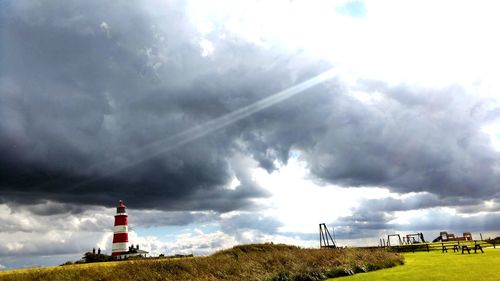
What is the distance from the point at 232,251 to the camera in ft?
129

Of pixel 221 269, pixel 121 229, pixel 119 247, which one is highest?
pixel 121 229

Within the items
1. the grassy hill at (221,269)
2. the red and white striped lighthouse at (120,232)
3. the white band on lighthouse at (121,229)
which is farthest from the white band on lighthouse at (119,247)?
the grassy hill at (221,269)

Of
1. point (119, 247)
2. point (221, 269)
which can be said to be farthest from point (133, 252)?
point (221, 269)

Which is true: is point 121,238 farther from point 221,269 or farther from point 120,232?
point 221,269

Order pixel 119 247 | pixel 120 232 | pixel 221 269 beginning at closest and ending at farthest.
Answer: pixel 221 269 → pixel 119 247 → pixel 120 232

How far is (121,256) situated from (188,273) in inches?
1068

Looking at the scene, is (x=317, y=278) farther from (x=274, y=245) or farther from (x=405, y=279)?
(x=274, y=245)

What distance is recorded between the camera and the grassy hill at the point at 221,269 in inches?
965

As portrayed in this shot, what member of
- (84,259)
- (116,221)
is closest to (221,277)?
(84,259)

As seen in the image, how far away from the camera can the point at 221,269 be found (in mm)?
27578

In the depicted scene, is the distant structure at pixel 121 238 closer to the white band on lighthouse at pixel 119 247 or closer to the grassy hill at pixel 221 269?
the white band on lighthouse at pixel 119 247

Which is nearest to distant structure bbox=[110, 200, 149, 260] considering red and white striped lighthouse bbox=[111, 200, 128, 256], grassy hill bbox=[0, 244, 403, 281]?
red and white striped lighthouse bbox=[111, 200, 128, 256]

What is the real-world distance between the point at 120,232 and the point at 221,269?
29.3 meters

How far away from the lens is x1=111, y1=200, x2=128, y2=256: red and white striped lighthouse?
51031mm
